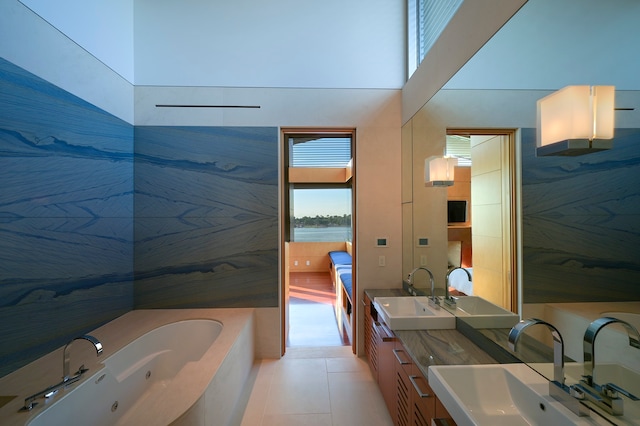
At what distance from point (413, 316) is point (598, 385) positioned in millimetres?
900

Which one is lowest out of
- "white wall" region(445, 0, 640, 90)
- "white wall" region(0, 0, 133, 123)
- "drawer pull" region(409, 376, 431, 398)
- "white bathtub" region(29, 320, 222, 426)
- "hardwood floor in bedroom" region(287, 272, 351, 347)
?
"hardwood floor in bedroom" region(287, 272, 351, 347)

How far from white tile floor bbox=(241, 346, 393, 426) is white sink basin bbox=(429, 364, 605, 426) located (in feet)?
3.41

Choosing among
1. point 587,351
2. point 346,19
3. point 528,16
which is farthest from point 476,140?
point 346,19

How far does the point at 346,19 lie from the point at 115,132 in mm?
2498

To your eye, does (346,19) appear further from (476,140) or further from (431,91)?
(476,140)

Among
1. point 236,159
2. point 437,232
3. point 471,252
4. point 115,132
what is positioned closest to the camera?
point 471,252

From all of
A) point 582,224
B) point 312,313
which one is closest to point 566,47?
point 582,224

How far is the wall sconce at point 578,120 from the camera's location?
2.66 feet

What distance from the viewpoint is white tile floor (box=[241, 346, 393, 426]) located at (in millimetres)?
1886

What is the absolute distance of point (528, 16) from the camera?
46.5 inches

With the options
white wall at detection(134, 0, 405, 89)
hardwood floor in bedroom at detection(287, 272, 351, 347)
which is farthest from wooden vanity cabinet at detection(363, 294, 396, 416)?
white wall at detection(134, 0, 405, 89)

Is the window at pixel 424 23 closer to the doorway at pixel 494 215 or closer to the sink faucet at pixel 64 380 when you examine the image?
the doorway at pixel 494 215

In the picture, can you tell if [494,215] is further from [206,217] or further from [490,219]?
[206,217]

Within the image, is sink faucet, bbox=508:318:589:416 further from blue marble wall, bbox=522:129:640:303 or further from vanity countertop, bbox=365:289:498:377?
vanity countertop, bbox=365:289:498:377
